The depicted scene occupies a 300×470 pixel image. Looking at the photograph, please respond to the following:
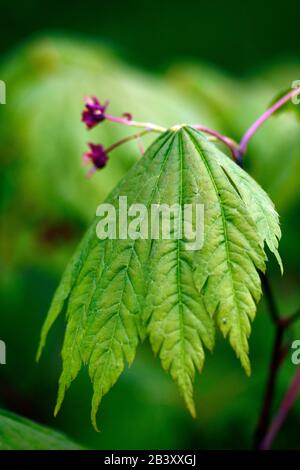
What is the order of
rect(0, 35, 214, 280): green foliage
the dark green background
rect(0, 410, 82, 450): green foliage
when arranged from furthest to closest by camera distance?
the dark green background, rect(0, 35, 214, 280): green foliage, rect(0, 410, 82, 450): green foliage

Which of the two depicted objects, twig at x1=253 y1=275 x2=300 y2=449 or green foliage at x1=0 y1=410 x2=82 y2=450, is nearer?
green foliage at x1=0 y1=410 x2=82 y2=450

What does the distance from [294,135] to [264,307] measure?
89cm

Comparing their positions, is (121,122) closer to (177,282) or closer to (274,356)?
(177,282)

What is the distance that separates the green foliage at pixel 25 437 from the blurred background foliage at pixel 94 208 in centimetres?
64

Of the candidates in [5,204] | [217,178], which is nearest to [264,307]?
[5,204]

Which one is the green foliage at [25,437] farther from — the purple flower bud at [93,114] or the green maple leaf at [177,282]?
the purple flower bud at [93,114]

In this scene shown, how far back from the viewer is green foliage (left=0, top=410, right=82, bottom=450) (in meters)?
0.89

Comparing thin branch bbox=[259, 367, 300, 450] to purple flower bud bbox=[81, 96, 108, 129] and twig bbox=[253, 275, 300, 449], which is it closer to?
twig bbox=[253, 275, 300, 449]

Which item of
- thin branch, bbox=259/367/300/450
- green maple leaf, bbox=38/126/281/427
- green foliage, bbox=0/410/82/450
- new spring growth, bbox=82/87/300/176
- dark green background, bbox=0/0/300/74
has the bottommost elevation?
thin branch, bbox=259/367/300/450

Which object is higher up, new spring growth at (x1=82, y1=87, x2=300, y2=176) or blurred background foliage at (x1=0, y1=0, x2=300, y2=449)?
new spring growth at (x1=82, y1=87, x2=300, y2=176)

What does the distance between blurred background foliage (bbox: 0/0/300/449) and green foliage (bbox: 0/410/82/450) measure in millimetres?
635

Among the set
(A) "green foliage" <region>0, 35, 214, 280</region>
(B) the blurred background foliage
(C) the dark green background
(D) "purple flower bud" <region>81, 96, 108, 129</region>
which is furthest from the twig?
(C) the dark green background

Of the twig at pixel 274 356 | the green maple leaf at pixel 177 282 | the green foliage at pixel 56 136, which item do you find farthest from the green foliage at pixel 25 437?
the green foliage at pixel 56 136

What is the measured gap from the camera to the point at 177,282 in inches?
30.4
